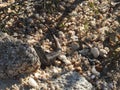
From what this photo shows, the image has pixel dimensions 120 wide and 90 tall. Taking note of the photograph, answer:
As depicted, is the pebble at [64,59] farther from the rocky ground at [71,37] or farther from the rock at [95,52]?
the rock at [95,52]

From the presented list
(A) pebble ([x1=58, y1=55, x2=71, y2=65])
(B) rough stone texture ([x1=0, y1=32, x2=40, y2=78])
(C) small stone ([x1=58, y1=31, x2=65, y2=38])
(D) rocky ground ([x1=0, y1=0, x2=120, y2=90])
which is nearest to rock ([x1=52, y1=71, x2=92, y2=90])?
(D) rocky ground ([x1=0, y1=0, x2=120, y2=90])

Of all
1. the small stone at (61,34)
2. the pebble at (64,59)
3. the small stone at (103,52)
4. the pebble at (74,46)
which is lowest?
the pebble at (64,59)

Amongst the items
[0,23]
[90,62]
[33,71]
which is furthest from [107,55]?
[0,23]

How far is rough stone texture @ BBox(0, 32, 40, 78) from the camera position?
377 cm

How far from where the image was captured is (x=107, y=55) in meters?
4.36

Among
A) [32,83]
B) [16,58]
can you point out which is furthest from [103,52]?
[16,58]

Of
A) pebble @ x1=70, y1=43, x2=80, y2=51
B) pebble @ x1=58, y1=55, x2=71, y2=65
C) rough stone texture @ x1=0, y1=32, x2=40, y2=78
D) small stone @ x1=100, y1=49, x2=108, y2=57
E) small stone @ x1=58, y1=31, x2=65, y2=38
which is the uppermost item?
small stone @ x1=58, y1=31, x2=65, y2=38

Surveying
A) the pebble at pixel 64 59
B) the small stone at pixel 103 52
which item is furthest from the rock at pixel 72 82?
the small stone at pixel 103 52

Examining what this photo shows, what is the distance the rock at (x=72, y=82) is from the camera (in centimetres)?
394

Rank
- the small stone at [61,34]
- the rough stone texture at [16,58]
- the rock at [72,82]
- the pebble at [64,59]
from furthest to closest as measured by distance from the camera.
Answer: the small stone at [61,34], the pebble at [64,59], the rock at [72,82], the rough stone texture at [16,58]

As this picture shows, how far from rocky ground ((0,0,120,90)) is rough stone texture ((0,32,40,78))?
0.31 feet

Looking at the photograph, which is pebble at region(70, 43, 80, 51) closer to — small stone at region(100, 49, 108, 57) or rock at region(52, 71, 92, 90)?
small stone at region(100, 49, 108, 57)

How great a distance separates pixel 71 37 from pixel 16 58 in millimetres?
899

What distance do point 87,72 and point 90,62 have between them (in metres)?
0.15
